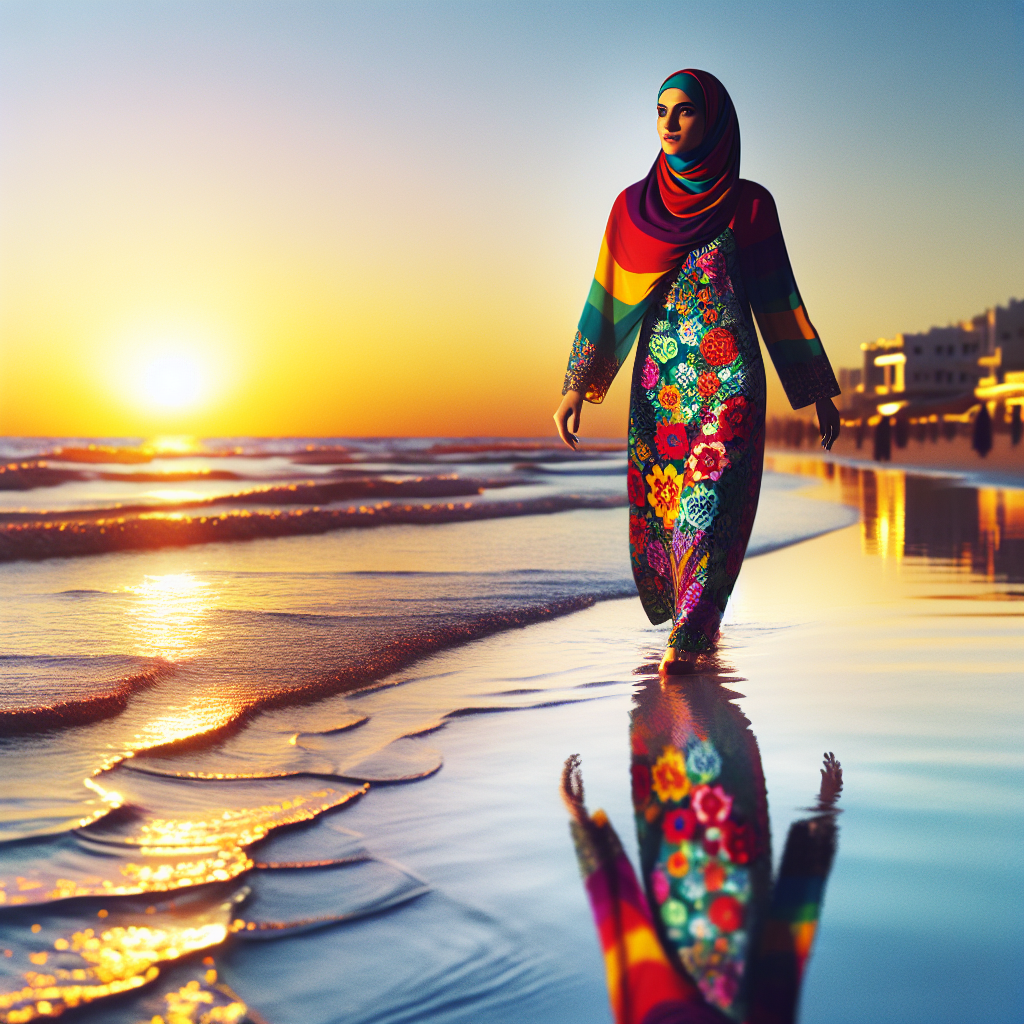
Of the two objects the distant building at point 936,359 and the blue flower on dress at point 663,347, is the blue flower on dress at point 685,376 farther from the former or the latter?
the distant building at point 936,359

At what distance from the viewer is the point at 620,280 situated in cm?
354

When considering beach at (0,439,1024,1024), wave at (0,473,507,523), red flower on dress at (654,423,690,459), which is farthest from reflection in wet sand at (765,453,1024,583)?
wave at (0,473,507,523)

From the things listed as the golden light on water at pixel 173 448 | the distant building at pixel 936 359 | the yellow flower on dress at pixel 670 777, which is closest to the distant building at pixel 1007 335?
the distant building at pixel 936 359

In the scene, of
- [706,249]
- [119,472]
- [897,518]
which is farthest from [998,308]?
[706,249]

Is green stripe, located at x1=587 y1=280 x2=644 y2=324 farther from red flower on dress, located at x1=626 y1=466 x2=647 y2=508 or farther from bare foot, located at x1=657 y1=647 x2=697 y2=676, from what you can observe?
bare foot, located at x1=657 y1=647 x2=697 y2=676

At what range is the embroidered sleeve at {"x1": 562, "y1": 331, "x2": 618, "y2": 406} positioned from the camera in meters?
3.67

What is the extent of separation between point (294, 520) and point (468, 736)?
700 centimetres

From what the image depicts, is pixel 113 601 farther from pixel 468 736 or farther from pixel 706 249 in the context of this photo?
pixel 706 249

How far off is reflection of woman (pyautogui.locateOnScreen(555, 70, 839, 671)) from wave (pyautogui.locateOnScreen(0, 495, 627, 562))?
5.09 m

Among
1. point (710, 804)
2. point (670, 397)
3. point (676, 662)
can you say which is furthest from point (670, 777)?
point (670, 397)

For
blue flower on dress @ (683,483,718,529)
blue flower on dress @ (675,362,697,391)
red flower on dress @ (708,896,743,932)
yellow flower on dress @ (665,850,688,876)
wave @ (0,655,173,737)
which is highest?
blue flower on dress @ (675,362,697,391)

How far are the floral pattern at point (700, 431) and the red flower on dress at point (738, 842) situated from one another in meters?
1.44

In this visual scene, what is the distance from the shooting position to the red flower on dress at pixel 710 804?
A: 71.6 inches

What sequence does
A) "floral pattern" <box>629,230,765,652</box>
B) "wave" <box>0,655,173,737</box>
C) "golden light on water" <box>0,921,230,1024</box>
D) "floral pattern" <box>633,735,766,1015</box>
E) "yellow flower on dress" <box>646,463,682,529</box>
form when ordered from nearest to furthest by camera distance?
1. "golden light on water" <box>0,921,230,1024</box>
2. "floral pattern" <box>633,735,766,1015</box>
3. "wave" <box>0,655,173,737</box>
4. "floral pattern" <box>629,230,765,652</box>
5. "yellow flower on dress" <box>646,463,682,529</box>
